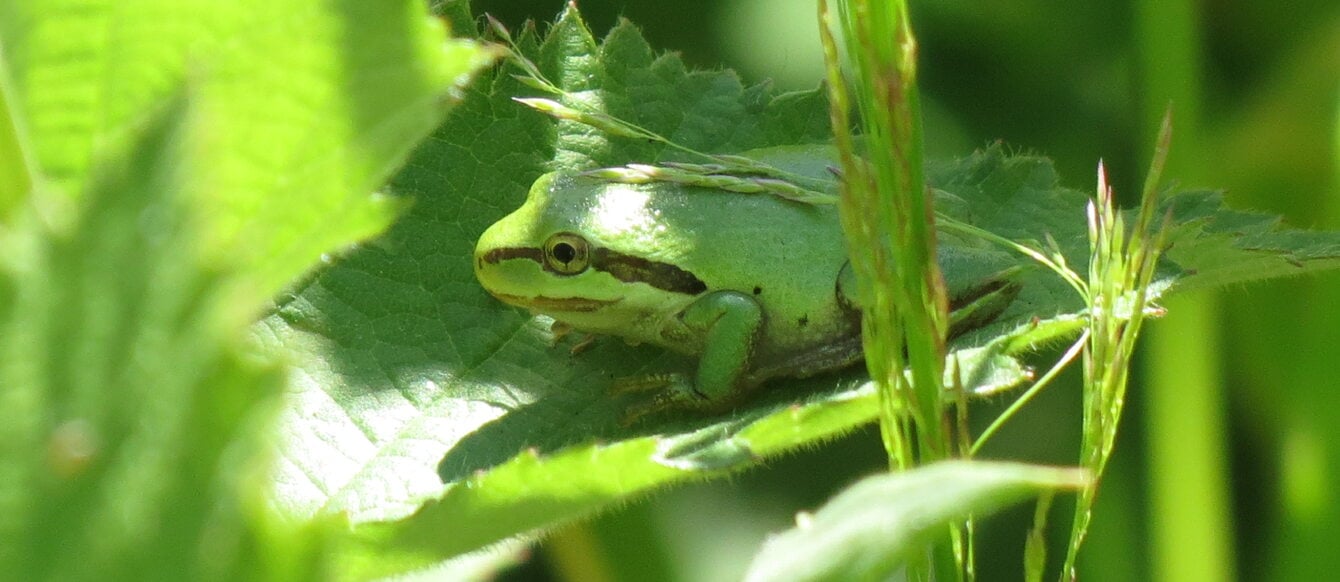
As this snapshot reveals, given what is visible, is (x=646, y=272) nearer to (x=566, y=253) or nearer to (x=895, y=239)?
(x=566, y=253)

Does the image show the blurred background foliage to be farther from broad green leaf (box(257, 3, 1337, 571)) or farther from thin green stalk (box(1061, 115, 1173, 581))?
thin green stalk (box(1061, 115, 1173, 581))

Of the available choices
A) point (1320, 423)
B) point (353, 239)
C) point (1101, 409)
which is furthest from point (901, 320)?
point (1320, 423)

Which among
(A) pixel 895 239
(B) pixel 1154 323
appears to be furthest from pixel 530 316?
(B) pixel 1154 323

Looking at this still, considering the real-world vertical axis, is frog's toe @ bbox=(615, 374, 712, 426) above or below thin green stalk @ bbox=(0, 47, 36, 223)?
below

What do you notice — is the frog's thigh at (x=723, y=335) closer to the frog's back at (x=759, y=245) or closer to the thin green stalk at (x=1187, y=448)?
the frog's back at (x=759, y=245)

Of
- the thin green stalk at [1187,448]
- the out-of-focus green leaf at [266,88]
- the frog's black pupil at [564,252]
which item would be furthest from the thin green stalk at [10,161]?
the thin green stalk at [1187,448]

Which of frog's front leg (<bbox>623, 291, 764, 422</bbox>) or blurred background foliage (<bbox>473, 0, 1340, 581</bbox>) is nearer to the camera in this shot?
frog's front leg (<bbox>623, 291, 764, 422</bbox>)

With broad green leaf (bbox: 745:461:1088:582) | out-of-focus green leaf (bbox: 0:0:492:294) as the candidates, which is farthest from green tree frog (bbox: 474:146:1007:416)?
broad green leaf (bbox: 745:461:1088:582)
